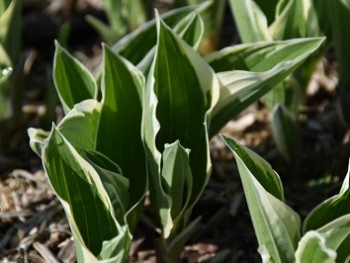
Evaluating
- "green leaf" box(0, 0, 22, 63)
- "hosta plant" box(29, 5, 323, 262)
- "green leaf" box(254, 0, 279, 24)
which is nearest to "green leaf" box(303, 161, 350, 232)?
"hosta plant" box(29, 5, 323, 262)

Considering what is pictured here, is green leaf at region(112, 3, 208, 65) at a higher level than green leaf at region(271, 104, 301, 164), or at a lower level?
higher

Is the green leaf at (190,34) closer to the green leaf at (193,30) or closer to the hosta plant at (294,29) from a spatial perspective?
the green leaf at (193,30)

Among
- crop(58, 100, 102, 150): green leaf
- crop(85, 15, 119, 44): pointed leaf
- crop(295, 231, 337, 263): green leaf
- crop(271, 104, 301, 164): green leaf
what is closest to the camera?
crop(295, 231, 337, 263): green leaf

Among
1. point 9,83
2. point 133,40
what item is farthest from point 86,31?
point 133,40

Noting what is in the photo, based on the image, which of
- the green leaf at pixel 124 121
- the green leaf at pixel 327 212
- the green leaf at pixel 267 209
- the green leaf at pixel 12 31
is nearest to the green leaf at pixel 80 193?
the green leaf at pixel 124 121

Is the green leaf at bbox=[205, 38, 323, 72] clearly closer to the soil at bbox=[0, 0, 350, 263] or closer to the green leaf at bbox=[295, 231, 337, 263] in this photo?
the soil at bbox=[0, 0, 350, 263]
